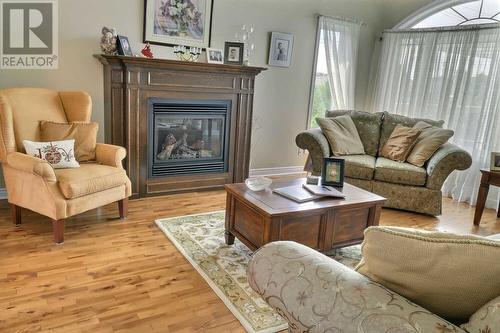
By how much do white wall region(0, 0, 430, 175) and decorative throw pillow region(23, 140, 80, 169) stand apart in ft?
2.86

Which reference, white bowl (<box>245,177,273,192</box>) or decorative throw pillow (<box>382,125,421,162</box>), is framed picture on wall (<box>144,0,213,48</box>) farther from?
decorative throw pillow (<box>382,125,421,162</box>)

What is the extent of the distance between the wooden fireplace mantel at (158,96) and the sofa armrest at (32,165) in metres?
1.02

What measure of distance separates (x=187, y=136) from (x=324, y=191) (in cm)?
194

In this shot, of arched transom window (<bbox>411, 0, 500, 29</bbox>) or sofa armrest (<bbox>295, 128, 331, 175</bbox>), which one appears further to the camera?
arched transom window (<bbox>411, 0, 500, 29</bbox>)

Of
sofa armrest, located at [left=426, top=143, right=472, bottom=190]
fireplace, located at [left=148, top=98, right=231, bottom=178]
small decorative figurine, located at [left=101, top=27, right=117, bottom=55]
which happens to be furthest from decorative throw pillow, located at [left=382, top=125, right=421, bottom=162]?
small decorative figurine, located at [left=101, top=27, right=117, bottom=55]

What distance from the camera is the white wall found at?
3.61 metres

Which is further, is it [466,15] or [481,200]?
[466,15]

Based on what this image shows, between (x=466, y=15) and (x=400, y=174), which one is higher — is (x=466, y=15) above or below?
above

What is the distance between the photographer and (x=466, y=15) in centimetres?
468

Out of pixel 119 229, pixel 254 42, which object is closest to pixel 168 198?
pixel 119 229

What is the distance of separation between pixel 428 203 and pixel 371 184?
22.4 inches

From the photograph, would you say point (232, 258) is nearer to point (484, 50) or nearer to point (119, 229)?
point (119, 229)

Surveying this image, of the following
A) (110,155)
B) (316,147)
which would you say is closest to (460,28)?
(316,147)

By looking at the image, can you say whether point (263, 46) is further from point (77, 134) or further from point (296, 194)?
point (296, 194)
